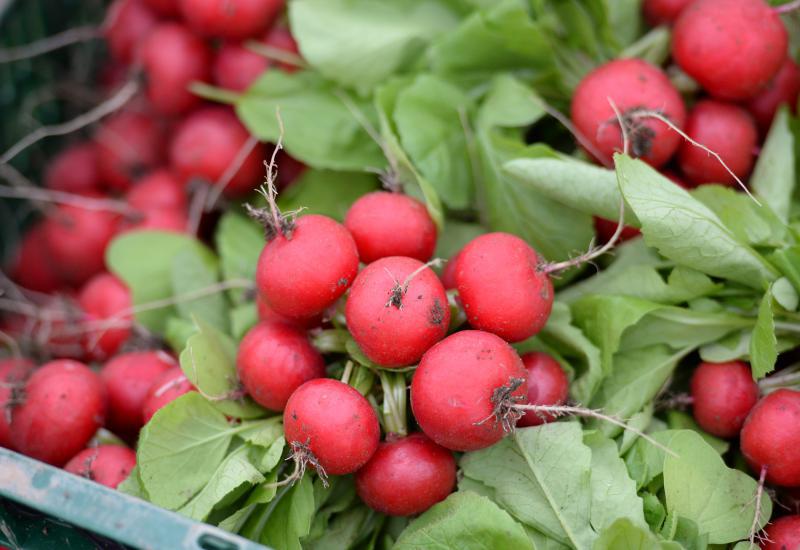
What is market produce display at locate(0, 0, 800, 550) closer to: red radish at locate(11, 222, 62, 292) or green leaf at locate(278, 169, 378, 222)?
green leaf at locate(278, 169, 378, 222)

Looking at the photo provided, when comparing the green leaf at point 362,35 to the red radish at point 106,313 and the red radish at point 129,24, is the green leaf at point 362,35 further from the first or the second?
the red radish at point 106,313

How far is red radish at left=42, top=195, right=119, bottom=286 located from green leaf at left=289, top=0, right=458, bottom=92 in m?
0.54

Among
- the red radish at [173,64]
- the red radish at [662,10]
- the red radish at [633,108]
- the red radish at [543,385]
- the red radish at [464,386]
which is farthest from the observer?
the red radish at [173,64]

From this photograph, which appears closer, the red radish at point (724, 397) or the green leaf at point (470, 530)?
the green leaf at point (470, 530)

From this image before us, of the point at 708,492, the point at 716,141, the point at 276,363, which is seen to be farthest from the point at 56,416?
the point at 716,141

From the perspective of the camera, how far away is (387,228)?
975 millimetres

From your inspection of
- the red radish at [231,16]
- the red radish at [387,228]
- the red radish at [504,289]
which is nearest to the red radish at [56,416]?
the red radish at [387,228]

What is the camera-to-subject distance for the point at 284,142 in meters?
1.26

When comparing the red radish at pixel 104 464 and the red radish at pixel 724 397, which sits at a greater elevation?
the red radish at pixel 724 397

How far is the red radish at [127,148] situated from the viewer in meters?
1.54

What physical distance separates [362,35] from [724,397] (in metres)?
0.80

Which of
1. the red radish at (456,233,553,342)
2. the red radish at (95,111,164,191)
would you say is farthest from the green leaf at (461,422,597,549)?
the red radish at (95,111,164,191)

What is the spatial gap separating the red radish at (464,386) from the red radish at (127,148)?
3.05ft

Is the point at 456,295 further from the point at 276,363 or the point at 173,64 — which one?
the point at 173,64
